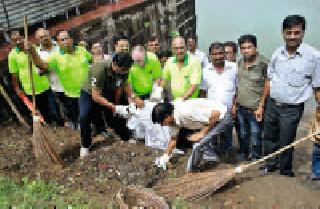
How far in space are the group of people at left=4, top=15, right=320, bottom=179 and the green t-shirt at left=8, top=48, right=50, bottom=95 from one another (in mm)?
15

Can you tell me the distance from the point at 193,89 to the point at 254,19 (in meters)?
18.5

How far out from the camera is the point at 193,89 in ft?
20.1

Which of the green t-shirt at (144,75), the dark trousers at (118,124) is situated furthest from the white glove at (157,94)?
the dark trousers at (118,124)

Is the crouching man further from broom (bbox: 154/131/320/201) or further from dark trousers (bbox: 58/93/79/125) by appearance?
dark trousers (bbox: 58/93/79/125)

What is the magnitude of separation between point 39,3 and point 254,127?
537 centimetres

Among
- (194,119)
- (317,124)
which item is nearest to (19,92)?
(194,119)

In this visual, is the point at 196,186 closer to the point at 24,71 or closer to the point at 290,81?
the point at 290,81

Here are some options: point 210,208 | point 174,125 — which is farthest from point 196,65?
point 210,208

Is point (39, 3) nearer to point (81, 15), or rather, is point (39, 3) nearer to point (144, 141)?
point (81, 15)

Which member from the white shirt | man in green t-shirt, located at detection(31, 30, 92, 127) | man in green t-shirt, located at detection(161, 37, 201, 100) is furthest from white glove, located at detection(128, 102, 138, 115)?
the white shirt

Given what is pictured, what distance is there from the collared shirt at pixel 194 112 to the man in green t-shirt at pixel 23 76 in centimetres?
256

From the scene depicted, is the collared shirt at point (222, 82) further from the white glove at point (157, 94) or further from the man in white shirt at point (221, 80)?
the white glove at point (157, 94)

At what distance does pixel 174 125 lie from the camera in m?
5.64

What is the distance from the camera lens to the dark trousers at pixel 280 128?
543cm
